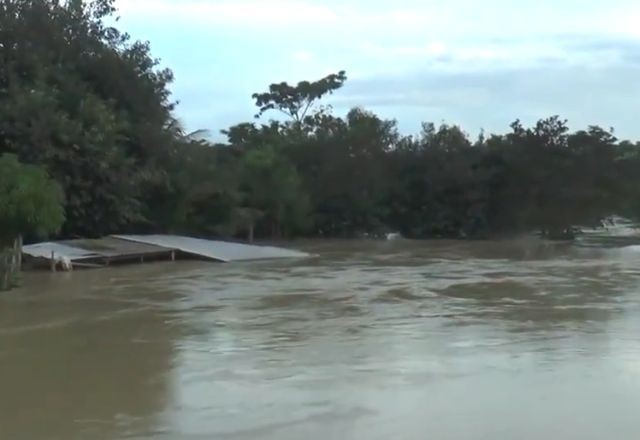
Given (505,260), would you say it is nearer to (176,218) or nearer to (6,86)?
(176,218)

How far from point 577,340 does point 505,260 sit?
12708mm

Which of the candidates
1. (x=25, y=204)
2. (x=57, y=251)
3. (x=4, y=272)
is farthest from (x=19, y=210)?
(x=57, y=251)

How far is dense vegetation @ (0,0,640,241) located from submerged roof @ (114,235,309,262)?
1.15 meters

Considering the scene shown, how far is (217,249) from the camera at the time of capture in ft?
73.5

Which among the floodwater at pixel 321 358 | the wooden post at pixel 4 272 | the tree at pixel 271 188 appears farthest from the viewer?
the tree at pixel 271 188

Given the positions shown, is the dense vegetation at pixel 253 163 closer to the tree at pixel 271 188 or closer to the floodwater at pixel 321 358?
the tree at pixel 271 188

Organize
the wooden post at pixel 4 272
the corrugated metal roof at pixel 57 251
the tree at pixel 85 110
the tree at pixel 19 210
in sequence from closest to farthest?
the wooden post at pixel 4 272, the tree at pixel 19 210, the corrugated metal roof at pixel 57 251, the tree at pixel 85 110

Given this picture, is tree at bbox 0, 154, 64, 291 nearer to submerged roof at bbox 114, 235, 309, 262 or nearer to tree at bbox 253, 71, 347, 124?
submerged roof at bbox 114, 235, 309, 262

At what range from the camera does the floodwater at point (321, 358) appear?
619 cm

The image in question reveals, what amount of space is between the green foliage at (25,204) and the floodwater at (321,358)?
1.03m

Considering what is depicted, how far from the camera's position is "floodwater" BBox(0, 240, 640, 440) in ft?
20.3

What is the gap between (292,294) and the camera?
1447cm

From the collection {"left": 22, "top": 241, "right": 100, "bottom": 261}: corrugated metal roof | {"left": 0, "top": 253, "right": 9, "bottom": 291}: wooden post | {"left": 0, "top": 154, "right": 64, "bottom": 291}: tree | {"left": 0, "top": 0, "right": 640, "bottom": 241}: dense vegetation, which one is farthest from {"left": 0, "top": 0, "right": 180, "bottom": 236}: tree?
{"left": 0, "top": 253, "right": 9, "bottom": 291}: wooden post

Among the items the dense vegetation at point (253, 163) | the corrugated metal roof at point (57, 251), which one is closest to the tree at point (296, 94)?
the dense vegetation at point (253, 163)
